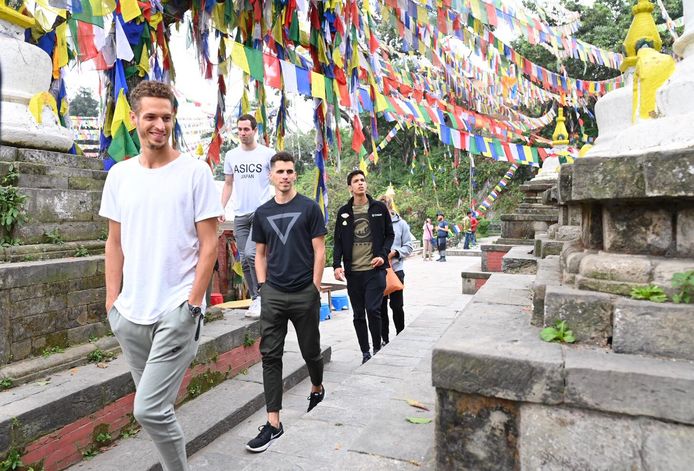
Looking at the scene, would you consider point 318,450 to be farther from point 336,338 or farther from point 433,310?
point 433,310

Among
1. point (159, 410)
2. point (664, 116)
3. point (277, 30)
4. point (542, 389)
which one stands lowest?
point (159, 410)

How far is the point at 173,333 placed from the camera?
194 cm

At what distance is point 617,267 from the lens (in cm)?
187

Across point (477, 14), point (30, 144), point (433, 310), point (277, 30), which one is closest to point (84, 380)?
point (30, 144)

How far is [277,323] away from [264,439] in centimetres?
69

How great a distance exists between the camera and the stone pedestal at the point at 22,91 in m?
3.30

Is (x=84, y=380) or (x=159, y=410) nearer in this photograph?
(x=159, y=410)

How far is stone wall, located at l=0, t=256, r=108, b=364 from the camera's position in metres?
2.73

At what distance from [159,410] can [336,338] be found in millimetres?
4392

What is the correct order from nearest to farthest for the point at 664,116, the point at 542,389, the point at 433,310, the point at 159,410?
the point at 542,389 → the point at 159,410 → the point at 664,116 → the point at 433,310

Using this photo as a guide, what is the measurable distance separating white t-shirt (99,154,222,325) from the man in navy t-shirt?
0.96 m

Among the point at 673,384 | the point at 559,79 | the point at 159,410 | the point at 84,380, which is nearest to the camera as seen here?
the point at 673,384

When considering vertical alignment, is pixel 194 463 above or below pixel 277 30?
below

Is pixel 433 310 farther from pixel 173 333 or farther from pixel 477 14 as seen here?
pixel 173 333
